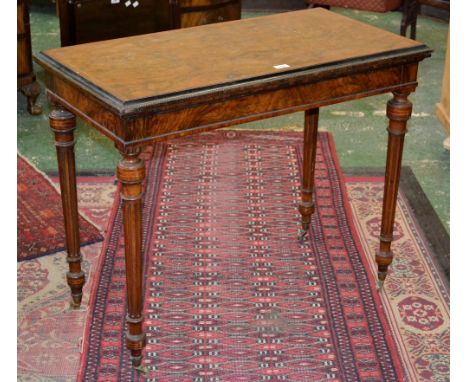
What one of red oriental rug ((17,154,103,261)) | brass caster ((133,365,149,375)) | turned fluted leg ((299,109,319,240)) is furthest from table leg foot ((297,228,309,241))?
brass caster ((133,365,149,375))

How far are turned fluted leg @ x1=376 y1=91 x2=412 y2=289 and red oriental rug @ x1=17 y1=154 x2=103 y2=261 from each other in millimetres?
1401

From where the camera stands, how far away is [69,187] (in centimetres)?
333

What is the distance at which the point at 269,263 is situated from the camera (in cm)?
399

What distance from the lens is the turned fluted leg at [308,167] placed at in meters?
3.88

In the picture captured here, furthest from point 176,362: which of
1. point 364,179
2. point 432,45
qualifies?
point 432,45

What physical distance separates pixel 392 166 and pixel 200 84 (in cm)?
107

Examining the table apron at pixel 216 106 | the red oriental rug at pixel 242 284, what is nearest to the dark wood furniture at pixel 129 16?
the red oriental rug at pixel 242 284

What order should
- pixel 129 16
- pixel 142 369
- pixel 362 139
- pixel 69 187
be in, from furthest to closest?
pixel 129 16 → pixel 362 139 → pixel 69 187 → pixel 142 369

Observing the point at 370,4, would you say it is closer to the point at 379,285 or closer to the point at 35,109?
the point at 35,109

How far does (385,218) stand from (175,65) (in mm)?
1225

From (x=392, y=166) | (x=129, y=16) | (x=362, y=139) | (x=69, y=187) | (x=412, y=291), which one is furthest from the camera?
(x=129, y=16)

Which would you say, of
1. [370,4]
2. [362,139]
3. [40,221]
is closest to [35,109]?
[40,221]

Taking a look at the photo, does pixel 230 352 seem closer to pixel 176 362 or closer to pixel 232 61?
pixel 176 362

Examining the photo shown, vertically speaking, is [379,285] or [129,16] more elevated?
[129,16]
